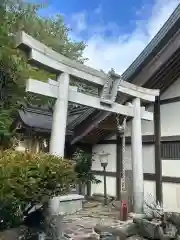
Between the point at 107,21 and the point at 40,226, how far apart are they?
17.0m

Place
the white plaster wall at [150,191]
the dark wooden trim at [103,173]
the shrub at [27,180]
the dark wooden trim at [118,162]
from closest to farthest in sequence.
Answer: the shrub at [27,180]
the white plaster wall at [150,191]
the dark wooden trim at [118,162]
the dark wooden trim at [103,173]

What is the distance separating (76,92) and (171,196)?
4873 millimetres

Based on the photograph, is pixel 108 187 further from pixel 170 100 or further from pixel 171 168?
pixel 170 100

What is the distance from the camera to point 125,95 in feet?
28.3

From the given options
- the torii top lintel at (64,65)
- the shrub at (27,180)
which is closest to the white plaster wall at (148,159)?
the torii top lintel at (64,65)

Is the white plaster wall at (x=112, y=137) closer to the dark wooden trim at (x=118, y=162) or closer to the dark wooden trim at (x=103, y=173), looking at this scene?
the dark wooden trim at (x=118, y=162)

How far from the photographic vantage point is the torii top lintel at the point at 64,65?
233 inches

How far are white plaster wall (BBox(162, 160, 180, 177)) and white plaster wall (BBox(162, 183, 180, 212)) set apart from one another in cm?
33

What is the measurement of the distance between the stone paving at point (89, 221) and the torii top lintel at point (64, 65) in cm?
372

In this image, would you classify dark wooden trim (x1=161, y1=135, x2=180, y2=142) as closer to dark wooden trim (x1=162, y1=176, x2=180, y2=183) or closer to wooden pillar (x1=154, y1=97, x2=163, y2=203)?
wooden pillar (x1=154, y1=97, x2=163, y2=203)

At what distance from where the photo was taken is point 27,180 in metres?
4.34

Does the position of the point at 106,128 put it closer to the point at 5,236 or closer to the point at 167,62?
the point at 167,62

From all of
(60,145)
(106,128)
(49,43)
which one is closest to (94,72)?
(60,145)

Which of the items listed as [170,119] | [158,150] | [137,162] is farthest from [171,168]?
[170,119]
